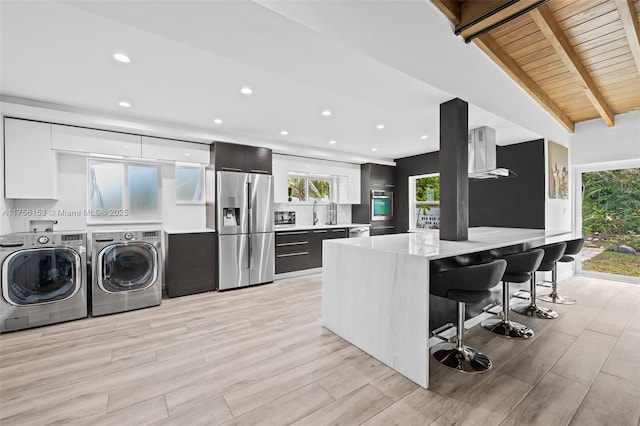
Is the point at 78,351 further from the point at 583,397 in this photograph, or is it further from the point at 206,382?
the point at 583,397

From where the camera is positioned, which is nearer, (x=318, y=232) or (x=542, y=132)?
(x=542, y=132)

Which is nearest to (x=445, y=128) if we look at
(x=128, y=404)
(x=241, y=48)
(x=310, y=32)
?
(x=310, y=32)

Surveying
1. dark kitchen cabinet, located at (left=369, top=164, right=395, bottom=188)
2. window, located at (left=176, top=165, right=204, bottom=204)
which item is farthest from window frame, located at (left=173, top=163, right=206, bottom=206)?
dark kitchen cabinet, located at (left=369, top=164, right=395, bottom=188)

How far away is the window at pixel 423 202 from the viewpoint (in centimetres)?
592

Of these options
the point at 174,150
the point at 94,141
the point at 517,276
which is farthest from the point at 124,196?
the point at 517,276

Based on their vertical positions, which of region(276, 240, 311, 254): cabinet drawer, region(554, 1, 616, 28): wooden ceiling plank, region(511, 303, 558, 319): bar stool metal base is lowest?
region(511, 303, 558, 319): bar stool metal base

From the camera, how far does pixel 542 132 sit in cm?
388

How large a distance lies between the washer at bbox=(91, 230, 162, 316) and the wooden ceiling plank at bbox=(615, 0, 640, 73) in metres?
4.75

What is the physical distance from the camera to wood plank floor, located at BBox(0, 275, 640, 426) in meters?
1.60

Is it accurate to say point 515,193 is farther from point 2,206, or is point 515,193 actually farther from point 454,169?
point 2,206

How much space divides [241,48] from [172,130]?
2.48m

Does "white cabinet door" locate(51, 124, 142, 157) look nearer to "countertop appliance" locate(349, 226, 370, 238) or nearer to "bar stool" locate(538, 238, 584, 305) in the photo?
"countertop appliance" locate(349, 226, 370, 238)

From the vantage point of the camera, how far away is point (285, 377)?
1.97 meters

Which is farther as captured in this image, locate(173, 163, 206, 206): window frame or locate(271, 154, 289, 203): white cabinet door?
locate(271, 154, 289, 203): white cabinet door
